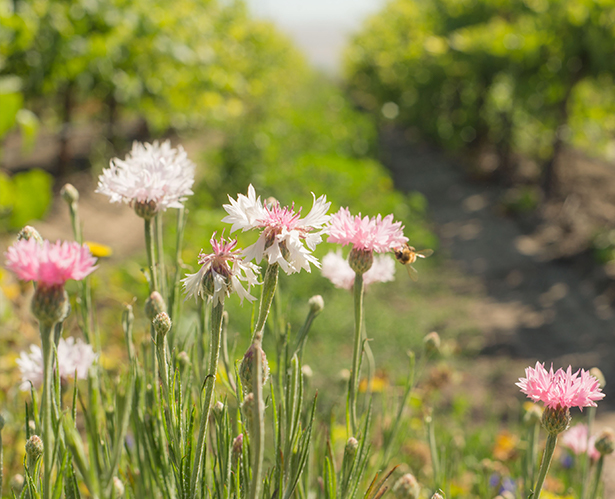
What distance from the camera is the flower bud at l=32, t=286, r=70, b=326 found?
0.52 m

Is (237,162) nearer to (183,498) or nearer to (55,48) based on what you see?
(55,48)

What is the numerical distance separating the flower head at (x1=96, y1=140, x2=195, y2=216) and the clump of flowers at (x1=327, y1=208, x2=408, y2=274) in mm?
195

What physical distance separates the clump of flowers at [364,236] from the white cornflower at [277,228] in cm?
5

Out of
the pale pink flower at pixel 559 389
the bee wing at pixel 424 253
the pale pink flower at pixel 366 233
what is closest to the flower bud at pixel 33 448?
the pale pink flower at pixel 366 233

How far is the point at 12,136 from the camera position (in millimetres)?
5801

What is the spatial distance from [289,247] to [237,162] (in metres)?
4.98

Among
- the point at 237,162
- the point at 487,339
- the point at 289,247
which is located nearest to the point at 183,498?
the point at 289,247

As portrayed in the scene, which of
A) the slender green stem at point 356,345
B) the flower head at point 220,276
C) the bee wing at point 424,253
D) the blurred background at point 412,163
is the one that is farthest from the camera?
the blurred background at point 412,163

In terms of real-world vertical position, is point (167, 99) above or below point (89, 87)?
above

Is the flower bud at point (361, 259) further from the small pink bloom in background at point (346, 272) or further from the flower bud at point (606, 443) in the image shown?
the flower bud at point (606, 443)

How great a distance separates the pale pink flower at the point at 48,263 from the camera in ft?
1.64

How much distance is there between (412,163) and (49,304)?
757 cm

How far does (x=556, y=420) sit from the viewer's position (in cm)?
60

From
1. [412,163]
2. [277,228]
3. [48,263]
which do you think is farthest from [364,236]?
[412,163]
